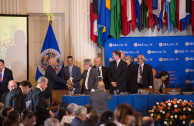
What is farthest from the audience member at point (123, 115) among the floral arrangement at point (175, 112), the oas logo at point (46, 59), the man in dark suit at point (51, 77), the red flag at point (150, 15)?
the red flag at point (150, 15)

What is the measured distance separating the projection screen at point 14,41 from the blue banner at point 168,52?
2673 mm

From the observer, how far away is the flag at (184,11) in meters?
12.0

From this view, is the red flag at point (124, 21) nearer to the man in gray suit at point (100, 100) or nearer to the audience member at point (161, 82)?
the audience member at point (161, 82)

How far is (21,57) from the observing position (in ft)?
38.8

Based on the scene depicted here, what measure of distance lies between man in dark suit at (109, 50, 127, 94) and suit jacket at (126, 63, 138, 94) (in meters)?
0.50

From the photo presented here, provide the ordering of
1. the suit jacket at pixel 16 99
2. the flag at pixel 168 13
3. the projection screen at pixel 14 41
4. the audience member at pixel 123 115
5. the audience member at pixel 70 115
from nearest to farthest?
the audience member at pixel 123 115
the audience member at pixel 70 115
the suit jacket at pixel 16 99
the projection screen at pixel 14 41
the flag at pixel 168 13

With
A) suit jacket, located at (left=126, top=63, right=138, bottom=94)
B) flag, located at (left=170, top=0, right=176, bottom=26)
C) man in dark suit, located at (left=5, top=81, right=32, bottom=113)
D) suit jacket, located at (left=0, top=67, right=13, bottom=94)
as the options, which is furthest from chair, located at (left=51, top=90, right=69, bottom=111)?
flag, located at (left=170, top=0, right=176, bottom=26)

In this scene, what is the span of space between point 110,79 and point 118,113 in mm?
6182

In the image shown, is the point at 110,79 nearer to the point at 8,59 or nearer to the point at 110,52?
the point at 110,52

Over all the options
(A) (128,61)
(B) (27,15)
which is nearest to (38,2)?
(B) (27,15)

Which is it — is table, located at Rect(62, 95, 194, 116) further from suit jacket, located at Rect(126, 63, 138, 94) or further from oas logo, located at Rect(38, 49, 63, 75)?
oas logo, located at Rect(38, 49, 63, 75)

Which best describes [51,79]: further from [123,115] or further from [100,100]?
[123,115]

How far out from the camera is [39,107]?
714 centimetres

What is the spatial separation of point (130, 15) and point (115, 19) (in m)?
0.47
